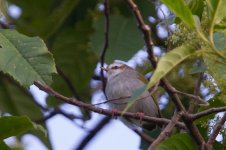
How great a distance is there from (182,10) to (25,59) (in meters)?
0.99

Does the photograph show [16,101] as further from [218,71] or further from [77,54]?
[218,71]

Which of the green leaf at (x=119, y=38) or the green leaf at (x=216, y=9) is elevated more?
the green leaf at (x=216, y=9)

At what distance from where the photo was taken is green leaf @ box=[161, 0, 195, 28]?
90.2 inches

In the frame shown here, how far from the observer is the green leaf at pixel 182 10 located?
2.29 m

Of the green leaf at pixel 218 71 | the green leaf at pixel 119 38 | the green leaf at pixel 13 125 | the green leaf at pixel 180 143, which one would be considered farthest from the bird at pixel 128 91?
the green leaf at pixel 218 71

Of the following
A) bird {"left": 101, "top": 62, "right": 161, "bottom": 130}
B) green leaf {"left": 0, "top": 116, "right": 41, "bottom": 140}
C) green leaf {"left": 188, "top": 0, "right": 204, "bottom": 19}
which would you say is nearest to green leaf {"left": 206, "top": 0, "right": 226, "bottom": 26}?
green leaf {"left": 188, "top": 0, "right": 204, "bottom": 19}

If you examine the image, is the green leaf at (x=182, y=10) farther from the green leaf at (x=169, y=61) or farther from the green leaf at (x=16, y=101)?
the green leaf at (x=16, y=101)

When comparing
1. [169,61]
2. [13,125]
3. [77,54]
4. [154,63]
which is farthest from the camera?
[77,54]

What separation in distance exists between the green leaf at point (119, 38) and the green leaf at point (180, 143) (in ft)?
4.56

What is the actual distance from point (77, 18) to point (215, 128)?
2620 mm

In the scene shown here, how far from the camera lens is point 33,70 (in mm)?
2980

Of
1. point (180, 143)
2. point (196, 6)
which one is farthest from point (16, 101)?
point (196, 6)

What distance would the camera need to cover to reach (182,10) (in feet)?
7.57

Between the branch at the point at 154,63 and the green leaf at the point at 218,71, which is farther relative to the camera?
the green leaf at the point at 218,71
